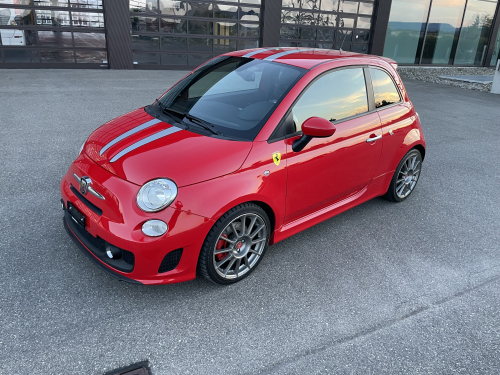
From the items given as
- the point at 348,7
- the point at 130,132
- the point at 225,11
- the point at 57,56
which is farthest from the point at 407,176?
the point at 348,7

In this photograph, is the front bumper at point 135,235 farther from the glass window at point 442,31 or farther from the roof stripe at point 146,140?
the glass window at point 442,31

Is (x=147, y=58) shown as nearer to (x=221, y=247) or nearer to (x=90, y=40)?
(x=90, y=40)

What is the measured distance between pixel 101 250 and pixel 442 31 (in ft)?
71.5

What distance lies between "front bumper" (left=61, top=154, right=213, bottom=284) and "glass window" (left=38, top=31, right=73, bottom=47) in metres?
11.2

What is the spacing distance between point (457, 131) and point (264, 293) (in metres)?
7.09

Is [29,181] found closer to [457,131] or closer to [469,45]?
[457,131]

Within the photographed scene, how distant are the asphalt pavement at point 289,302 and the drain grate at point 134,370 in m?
0.04

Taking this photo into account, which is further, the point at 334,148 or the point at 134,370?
the point at 334,148

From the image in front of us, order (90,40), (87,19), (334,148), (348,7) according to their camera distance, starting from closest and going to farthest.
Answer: (334,148) → (87,19) → (90,40) → (348,7)

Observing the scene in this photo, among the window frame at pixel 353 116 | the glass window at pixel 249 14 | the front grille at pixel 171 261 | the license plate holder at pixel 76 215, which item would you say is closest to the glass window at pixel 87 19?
the glass window at pixel 249 14

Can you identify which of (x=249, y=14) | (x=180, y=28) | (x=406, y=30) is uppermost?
(x=249, y=14)

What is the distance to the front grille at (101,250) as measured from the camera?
8.71ft

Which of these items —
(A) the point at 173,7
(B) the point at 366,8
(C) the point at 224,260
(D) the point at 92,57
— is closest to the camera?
(C) the point at 224,260

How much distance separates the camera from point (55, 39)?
474 inches
